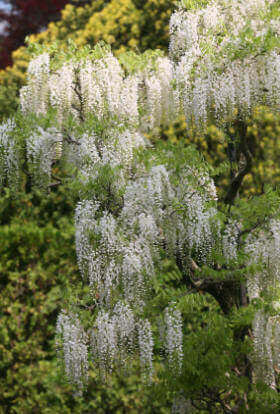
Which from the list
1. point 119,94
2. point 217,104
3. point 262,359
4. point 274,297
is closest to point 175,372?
point 262,359

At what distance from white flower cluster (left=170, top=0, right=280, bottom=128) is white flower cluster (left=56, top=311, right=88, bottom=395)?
1.84 m

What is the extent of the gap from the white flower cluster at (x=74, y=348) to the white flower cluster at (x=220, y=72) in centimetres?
184

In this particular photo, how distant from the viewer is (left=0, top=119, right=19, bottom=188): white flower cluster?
13.8 feet

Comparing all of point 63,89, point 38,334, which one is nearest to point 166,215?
point 63,89

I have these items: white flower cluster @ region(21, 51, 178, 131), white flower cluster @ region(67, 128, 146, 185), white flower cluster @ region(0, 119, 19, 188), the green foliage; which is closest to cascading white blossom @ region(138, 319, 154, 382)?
white flower cluster @ region(67, 128, 146, 185)

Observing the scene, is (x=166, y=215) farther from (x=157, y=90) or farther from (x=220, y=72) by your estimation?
(x=157, y=90)

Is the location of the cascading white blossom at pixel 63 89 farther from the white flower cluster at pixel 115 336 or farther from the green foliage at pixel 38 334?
the white flower cluster at pixel 115 336

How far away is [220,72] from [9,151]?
68.7 inches

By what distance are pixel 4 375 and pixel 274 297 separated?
10.7 feet

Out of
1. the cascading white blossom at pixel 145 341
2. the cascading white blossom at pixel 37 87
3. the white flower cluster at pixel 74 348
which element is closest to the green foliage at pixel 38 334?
the cascading white blossom at pixel 37 87

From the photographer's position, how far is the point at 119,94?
463cm

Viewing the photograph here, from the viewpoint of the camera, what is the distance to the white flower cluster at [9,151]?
165 inches

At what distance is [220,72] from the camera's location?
414cm

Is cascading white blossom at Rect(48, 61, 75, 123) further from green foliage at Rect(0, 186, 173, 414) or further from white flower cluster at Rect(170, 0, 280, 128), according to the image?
green foliage at Rect(0, 186, 173, 414)
